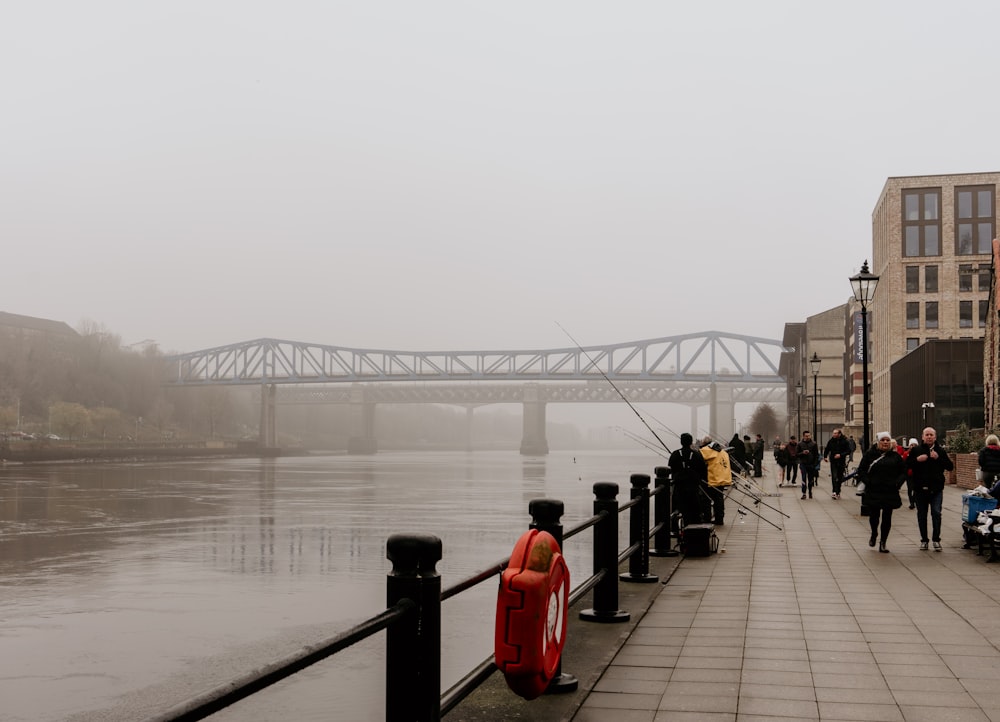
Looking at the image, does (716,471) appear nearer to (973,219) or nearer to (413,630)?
(413,630)

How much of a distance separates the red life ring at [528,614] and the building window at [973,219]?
80.1 meters

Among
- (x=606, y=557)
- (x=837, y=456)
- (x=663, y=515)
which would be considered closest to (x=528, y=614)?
(x=606, y=557)

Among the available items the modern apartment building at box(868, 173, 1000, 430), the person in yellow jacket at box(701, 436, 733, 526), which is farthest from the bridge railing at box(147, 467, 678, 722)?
the modern apartment building at box(868, 173, 1000, 430)

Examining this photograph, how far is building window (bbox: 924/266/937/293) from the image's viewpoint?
256ft

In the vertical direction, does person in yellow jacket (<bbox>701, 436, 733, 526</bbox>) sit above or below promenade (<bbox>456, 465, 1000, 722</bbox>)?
above

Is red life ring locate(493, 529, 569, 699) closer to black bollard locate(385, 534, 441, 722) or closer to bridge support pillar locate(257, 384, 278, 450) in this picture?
black bollard locate(385, 534, 441, 722)

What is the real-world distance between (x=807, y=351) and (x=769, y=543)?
103232mm

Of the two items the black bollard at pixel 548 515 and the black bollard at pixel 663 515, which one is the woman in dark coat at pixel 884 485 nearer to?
the black bollard at pixel 663 515

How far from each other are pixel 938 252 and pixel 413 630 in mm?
81186

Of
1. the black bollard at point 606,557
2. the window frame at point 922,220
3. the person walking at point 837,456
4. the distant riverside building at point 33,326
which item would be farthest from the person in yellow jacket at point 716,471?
the distant riverside building at point 33,326

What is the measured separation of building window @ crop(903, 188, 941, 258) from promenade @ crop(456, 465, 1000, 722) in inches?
2752

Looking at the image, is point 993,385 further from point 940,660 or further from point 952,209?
point 952,209

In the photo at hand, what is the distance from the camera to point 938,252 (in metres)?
77.8

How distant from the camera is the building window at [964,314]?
254 feet
